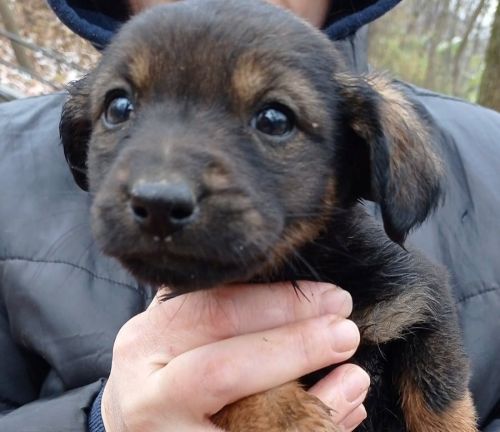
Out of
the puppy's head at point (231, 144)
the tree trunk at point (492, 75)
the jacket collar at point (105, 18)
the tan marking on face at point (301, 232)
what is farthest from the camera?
the tree trunk at point (492, 75)

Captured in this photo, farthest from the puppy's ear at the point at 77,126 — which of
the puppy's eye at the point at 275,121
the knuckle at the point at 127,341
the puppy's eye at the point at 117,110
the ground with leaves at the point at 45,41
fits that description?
the ground with leaves at the point at 45,41

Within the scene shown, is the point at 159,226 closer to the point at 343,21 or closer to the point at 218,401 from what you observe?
the point at 218,401

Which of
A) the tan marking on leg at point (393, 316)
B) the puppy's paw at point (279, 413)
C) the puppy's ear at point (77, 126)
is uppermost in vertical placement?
the puppy's ear at point (77, 126)

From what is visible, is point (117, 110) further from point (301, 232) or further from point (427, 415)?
point (427, 415)

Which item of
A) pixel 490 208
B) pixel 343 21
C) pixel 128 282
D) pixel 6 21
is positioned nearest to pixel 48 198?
pixel 128 282

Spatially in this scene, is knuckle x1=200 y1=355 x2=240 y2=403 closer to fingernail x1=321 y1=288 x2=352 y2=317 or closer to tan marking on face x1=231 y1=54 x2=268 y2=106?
fingernail x1=321 y1=288 x2=352 y2=317

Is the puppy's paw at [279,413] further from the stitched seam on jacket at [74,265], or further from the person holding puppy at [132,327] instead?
the stitched seam on jacket at [74,265]

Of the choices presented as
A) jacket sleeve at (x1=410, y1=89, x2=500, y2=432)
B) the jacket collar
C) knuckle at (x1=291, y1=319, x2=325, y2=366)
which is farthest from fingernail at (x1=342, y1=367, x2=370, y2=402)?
the jacket collar

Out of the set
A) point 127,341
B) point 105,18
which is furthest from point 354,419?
point 105,18
